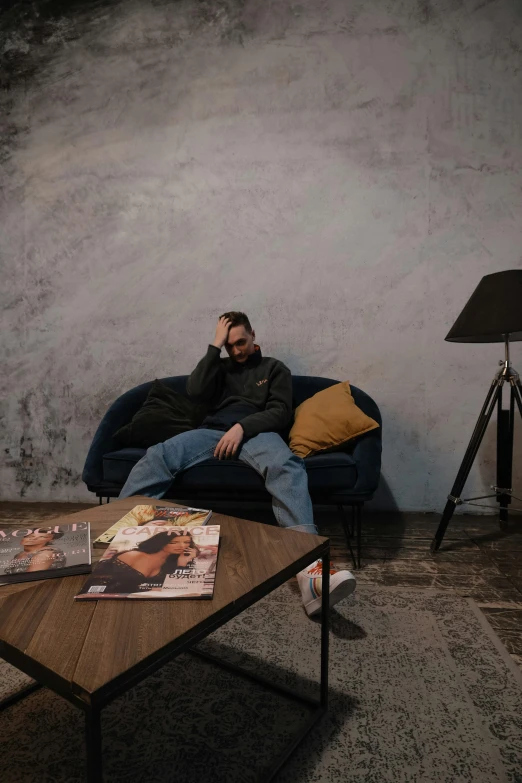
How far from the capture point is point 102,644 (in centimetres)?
79

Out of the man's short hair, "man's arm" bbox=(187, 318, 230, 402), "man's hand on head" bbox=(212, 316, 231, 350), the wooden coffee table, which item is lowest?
the wooden coffee table

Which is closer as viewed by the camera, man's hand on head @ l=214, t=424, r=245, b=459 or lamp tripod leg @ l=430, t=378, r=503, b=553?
man's hand on head @ l=214, t=424, r=245, b=459

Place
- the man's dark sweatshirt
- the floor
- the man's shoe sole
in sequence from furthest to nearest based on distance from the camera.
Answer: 1. the man's dark sweatshirt
2. the floor
3. the man's shoe sole

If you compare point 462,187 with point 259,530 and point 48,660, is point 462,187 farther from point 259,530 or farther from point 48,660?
point 48,660

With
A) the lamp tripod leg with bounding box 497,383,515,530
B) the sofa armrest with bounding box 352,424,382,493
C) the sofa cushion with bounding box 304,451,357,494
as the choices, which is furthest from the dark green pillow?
the lamp tripod leg with bounding box 497,383,515,530

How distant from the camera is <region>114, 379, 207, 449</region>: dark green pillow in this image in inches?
94.8

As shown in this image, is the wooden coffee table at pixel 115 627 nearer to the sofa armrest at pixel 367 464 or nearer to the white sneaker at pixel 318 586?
the white sneaker at pixel 318 586

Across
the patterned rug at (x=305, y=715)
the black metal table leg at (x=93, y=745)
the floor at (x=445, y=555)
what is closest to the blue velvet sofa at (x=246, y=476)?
the floor at (x=445, y=555)

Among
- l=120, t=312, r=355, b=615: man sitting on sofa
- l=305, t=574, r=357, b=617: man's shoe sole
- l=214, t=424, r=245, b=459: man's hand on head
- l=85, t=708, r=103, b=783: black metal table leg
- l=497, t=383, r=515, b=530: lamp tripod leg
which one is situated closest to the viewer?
l=85, t=708, r=103, b=783: black metal table leg

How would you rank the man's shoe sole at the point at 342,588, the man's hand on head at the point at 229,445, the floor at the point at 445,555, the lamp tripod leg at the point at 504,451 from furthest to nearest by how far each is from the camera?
the lamp tripod leg at the point at 504,451 → the man's hand on head at the point at 229,445 → the floor at the point at 445,555 → the man's shoe sole at the point at 342,588

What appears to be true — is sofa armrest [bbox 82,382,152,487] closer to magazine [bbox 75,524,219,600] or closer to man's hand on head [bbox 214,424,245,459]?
man's hand on head [bbox 214,424,245,459]

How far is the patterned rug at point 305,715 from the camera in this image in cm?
103

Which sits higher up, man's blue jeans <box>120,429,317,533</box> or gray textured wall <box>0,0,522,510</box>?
gray textured wall <box>0,0,522,510</box>

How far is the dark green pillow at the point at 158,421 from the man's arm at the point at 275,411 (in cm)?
39
